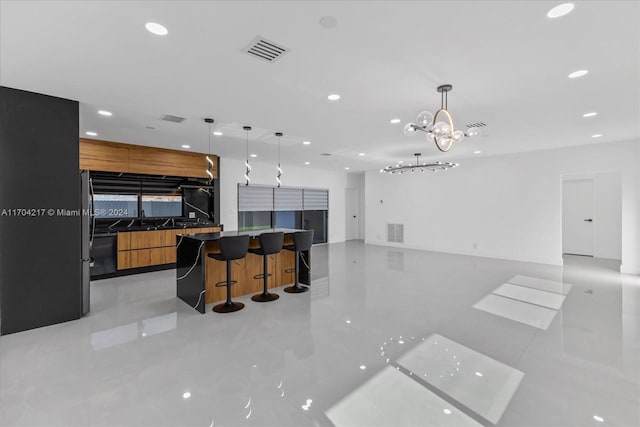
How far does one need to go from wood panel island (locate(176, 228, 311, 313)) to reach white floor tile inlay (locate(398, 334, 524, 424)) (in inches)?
106

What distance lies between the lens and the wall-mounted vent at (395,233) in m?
10.1

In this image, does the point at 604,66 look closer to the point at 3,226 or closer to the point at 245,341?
the point at 245,341

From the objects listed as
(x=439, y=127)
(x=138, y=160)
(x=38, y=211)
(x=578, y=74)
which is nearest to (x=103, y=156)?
(x=138, y=160)

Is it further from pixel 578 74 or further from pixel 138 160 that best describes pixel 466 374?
pixel 138 160

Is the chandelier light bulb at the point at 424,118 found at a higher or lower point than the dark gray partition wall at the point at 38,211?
higher

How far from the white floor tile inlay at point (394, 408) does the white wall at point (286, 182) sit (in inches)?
259

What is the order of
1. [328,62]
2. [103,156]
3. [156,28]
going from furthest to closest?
[103,156], [328,62], [156,28]

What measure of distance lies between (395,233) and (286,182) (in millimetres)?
4266

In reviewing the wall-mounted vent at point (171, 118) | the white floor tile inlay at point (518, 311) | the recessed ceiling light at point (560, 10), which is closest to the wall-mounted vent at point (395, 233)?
the white floor tile inlay at point (518, 311)

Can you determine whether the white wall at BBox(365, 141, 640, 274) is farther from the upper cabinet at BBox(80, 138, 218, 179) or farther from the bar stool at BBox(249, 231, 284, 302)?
the upper cabinet at BBox(80, 138, 218, 179)

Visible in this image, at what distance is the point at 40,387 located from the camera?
7.50 ft

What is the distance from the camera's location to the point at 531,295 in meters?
4.64

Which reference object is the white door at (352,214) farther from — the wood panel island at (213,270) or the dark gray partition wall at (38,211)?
the dark gray partition wall at (38,211)

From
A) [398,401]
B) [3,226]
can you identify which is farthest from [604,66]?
[3,226]
